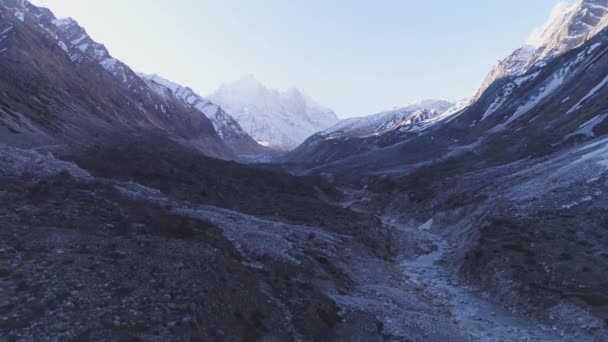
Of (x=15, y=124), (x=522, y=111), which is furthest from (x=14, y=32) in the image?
(x=522, y=111)

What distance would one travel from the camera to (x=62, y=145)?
202 ft

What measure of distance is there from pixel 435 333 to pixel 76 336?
53.7ft

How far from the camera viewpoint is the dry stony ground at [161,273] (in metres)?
16.7

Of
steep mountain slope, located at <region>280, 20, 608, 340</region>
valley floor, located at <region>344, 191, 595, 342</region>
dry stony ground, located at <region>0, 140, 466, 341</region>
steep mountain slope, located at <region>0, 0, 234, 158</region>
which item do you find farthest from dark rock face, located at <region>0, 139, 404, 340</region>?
steep mountain slope, located at <region>0, 0, 234, 158</region>

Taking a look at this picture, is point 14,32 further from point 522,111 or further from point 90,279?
point 522,111

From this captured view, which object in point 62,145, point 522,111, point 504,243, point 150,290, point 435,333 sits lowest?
point 62,145

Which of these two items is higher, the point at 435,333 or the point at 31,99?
the point at 435,333

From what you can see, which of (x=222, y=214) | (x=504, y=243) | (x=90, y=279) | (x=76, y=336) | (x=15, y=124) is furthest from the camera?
(x=15, y=124)

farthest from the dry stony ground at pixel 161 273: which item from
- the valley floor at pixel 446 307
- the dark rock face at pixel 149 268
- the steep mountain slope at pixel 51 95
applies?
the steep mountain slope at pixel 51 95

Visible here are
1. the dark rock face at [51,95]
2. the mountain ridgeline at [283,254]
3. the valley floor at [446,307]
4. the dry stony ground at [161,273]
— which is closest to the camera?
the dry stony ground at [161,273]

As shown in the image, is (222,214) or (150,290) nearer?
(150,290)

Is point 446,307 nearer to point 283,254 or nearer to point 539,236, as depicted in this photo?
point 283,254

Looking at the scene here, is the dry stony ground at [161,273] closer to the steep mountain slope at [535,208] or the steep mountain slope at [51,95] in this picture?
the steep mountain slope at [535,208]

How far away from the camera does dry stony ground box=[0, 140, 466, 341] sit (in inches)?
659
